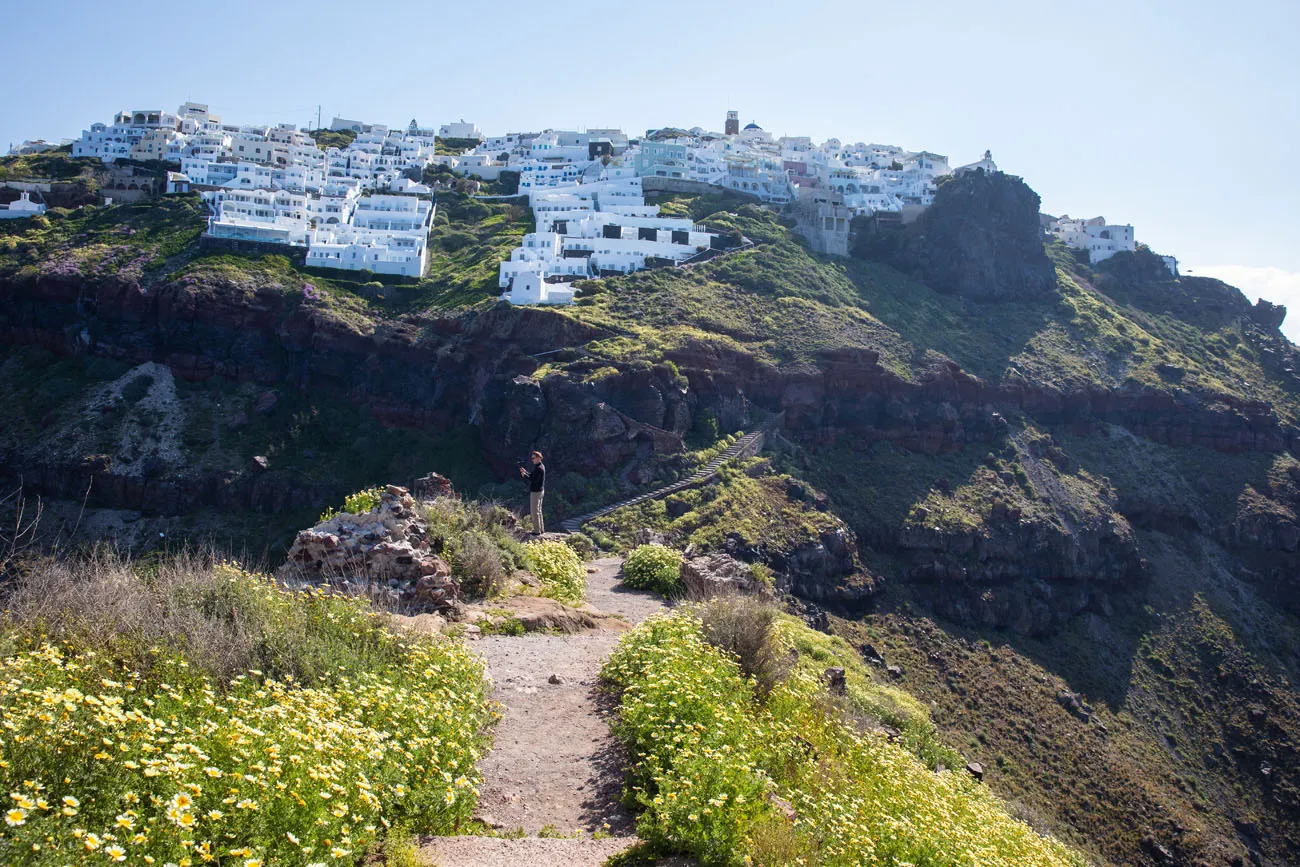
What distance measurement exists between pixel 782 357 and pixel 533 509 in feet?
84.1

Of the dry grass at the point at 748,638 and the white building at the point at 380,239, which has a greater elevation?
the white building at the point at 380,239

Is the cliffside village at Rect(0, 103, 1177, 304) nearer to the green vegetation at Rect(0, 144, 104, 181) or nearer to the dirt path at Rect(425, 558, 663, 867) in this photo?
the green vegetation at Rect(0, 144, 104, 181)

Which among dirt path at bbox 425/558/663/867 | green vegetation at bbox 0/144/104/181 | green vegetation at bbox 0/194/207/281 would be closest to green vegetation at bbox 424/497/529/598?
dirt path at bbox 425/558/663/867

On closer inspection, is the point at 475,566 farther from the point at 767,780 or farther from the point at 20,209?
the point at 20,209

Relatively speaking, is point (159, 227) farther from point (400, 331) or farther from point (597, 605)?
point (597, 605)

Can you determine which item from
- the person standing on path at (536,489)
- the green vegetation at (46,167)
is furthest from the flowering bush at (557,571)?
the green vegetation at (46,167)

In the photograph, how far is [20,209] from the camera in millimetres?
54188

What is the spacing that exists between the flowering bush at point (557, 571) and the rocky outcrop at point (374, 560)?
2627 millimetres

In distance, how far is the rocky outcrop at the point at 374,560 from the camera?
38.3 feet

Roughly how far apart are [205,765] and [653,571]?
44.5 ft

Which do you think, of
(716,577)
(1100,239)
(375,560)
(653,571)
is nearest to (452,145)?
(1100,239)

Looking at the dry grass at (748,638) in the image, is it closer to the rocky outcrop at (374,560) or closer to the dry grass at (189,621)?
the rocky outcrop at (374,560)

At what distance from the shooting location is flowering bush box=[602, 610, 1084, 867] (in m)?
6.03

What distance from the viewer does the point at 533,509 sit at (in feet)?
62.2
